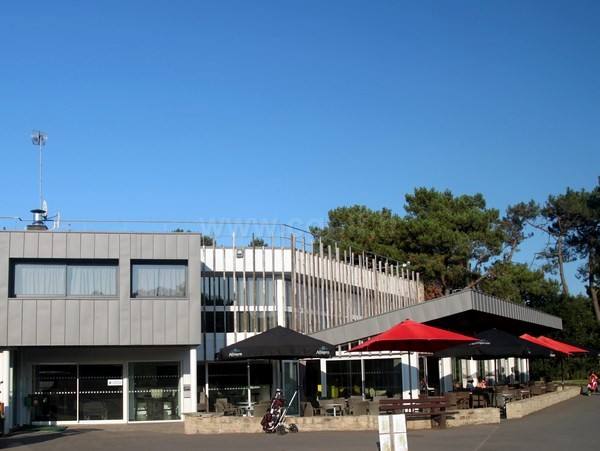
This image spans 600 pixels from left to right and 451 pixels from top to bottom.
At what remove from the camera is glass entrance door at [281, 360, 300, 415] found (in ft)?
99.9

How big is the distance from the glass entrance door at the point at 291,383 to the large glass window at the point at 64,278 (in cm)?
772

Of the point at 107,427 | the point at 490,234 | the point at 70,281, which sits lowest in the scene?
the point at 107,427

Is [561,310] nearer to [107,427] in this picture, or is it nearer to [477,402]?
[477,402]

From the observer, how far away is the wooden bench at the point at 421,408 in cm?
2069

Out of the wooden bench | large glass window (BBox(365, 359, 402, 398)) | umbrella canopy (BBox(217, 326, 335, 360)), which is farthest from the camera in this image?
large glass window (BBox(365, 359, 402, 398))

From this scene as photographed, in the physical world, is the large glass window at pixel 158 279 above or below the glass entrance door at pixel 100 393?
above

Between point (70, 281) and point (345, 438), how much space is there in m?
10.9

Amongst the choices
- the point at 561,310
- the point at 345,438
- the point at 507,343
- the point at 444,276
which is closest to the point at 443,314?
the point at 507,343

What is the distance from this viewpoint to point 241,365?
3052cm

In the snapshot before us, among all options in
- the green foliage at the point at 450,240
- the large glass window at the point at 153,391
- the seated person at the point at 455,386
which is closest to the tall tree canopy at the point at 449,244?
the green foliage at the point at 450,240

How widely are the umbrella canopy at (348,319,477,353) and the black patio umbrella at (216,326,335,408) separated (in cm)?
142

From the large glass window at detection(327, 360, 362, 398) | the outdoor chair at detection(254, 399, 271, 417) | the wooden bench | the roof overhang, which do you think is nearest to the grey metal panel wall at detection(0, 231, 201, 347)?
the roof overhang

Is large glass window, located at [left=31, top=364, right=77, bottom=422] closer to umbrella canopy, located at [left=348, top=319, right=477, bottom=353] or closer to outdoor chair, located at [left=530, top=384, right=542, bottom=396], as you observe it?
umbrella canopy, located at [left=348, top=319, right=477, bottom=353]

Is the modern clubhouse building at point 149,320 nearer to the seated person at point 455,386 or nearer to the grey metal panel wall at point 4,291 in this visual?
the grey metal panel wall at point 4,291
